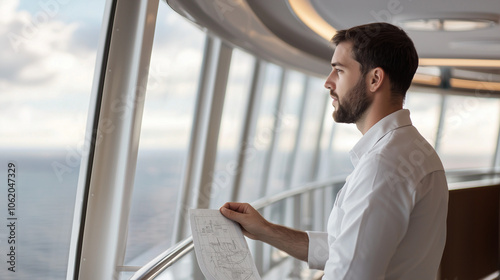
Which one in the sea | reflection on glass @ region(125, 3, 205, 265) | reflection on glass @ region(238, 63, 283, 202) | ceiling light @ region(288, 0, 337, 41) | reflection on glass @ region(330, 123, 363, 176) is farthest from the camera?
reflection on glass @ region(330, 123, 363, 176)

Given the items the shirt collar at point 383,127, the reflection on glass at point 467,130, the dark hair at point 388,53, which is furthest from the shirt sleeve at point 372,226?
the reflection on glass at point 467,130

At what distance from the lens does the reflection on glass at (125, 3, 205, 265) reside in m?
6.60

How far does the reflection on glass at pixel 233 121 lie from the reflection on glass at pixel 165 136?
53.1 inches

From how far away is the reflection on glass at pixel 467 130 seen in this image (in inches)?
693

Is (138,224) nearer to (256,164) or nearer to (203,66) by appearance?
(203,66)

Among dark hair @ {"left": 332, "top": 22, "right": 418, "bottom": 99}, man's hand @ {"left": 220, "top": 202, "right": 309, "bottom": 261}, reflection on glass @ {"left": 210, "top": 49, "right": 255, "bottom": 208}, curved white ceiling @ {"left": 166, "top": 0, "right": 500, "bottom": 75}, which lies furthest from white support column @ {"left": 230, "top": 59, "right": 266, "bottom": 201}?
dark hair @ {"left": 332, "top": 22, "right": 418, "bottom": 99}

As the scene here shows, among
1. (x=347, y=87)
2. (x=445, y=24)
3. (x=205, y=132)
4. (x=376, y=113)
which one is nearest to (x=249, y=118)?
(x=205, y=132)

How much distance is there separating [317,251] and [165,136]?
4.98 m

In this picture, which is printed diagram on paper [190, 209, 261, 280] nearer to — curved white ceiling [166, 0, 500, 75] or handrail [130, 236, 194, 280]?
handrail [130, 236, 194, 280]

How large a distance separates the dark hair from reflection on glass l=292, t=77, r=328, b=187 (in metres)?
10.5

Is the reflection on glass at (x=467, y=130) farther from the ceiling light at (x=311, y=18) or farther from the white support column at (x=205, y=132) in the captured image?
the white support column at (x=205, y=132)

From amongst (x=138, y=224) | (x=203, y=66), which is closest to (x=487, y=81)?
(x=203, y=66)

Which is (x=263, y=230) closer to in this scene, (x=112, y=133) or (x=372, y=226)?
(x=372, y=226)

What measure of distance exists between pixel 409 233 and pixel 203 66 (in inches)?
225
